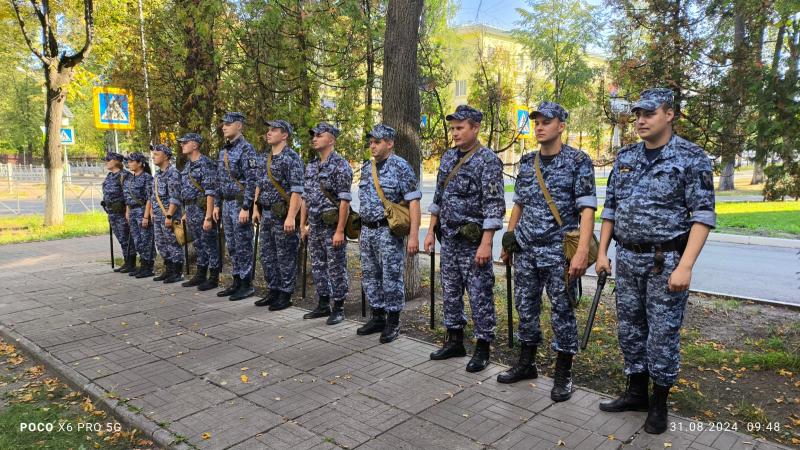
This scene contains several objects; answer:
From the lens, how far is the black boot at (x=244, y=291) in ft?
A: 23.1

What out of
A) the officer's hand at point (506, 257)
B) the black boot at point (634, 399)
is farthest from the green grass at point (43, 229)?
the black boot at point (634, 399)

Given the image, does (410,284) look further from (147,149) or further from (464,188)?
(147,149)

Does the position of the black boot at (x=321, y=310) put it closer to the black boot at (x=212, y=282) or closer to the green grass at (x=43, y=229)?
the black boot at (x=212, y=282)

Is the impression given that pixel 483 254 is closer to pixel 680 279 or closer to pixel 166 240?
pixel 680 279

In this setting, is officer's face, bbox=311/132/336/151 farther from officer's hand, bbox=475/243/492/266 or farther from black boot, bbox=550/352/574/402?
black boot, bbox=550/352/574/402

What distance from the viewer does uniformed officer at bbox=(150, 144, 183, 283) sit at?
7695 mm

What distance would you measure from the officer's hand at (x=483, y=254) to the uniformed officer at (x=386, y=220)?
2.84ft

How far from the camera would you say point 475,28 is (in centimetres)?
882

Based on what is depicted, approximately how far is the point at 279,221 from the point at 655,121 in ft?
14.2

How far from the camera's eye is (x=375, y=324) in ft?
18.2

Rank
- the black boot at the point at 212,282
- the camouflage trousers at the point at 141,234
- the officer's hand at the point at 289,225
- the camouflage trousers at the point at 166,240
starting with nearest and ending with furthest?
the officer's hand at the point at 289,225 → the black boot at the point at 212,282 → the camouflage trousers at the point at 166,240 → the camouflage trousers at the point at 141,234

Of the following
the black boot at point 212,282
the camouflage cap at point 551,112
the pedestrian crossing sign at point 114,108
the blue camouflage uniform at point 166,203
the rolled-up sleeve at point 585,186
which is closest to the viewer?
the rolled-up sleeve at point 585,186

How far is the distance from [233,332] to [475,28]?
20.2 ft

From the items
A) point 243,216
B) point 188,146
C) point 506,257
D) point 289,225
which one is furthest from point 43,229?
point 506,257
